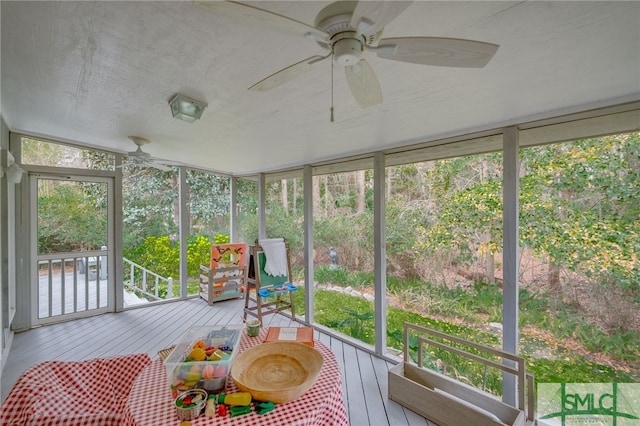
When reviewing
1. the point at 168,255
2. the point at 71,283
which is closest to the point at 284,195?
the point at 168,255

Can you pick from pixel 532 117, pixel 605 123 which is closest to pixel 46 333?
pixel 532 117

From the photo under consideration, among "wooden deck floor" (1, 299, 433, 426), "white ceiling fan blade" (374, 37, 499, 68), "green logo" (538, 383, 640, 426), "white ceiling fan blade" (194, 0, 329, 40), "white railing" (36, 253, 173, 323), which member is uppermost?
"white ceiling fan blade" (194, 0, 329, 40)

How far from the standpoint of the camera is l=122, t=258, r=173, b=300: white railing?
13.8 feet

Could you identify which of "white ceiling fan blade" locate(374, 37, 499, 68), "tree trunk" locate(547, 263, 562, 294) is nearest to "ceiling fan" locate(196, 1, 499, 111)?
"white ceiling fan blade" locate(374, 37, 499, 68)

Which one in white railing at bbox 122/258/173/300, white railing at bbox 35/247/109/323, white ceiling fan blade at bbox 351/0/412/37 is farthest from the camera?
white railing at bbox 122/258/173/300

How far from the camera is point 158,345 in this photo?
290 centimetres

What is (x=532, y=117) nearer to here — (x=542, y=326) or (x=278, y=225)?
(x=542, y=326)

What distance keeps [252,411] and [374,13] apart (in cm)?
145

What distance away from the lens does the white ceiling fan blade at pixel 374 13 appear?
72 centimetres

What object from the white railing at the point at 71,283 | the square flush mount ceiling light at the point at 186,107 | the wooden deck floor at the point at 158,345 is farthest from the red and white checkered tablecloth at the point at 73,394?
the white railing at the point at 71,283

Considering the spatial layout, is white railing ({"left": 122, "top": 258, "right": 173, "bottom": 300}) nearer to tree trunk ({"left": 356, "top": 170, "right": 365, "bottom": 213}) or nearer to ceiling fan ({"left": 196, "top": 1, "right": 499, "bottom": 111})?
tree trunk ({"left": 356, "top": 170, "right": 365, "bottom": 213})

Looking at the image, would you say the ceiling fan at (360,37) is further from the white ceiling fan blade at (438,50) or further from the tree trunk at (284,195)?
the tree trunk at (284,195)

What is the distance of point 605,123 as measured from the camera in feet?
5.52

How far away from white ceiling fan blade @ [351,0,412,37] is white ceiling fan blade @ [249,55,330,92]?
18 cm
